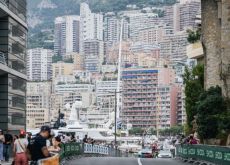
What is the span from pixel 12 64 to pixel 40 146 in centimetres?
3963

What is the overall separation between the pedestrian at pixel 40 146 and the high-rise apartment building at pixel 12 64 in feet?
110

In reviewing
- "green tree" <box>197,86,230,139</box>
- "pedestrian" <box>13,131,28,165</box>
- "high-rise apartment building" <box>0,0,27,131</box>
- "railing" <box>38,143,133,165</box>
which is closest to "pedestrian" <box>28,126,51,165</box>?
"pedestrian" <box>13,131,28,165</box>

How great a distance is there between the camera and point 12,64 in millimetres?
57375

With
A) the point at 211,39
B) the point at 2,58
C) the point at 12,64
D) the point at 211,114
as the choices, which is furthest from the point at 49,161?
the point at 12,64

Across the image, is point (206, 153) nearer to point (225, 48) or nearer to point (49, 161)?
point (225, 48)

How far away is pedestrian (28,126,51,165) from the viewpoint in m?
18.0

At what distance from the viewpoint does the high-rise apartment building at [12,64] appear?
54938 mm

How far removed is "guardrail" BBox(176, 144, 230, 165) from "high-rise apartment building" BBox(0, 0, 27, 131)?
14680mm

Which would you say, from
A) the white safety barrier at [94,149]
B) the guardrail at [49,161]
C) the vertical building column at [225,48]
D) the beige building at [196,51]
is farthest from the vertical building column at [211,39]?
the guardrail at [49,161]

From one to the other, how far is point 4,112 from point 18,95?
4684 millimetres

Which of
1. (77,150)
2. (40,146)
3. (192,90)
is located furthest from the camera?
(192,90)

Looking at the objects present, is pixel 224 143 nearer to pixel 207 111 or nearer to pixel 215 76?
pixel 207 111

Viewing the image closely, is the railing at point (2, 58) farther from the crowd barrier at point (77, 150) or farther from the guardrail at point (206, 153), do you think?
the guardrail at point (206, 153)

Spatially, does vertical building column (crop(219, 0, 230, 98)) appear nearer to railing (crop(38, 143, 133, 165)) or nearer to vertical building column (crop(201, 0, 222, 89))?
vertical building column (crop(201, 0, 222, 89))
